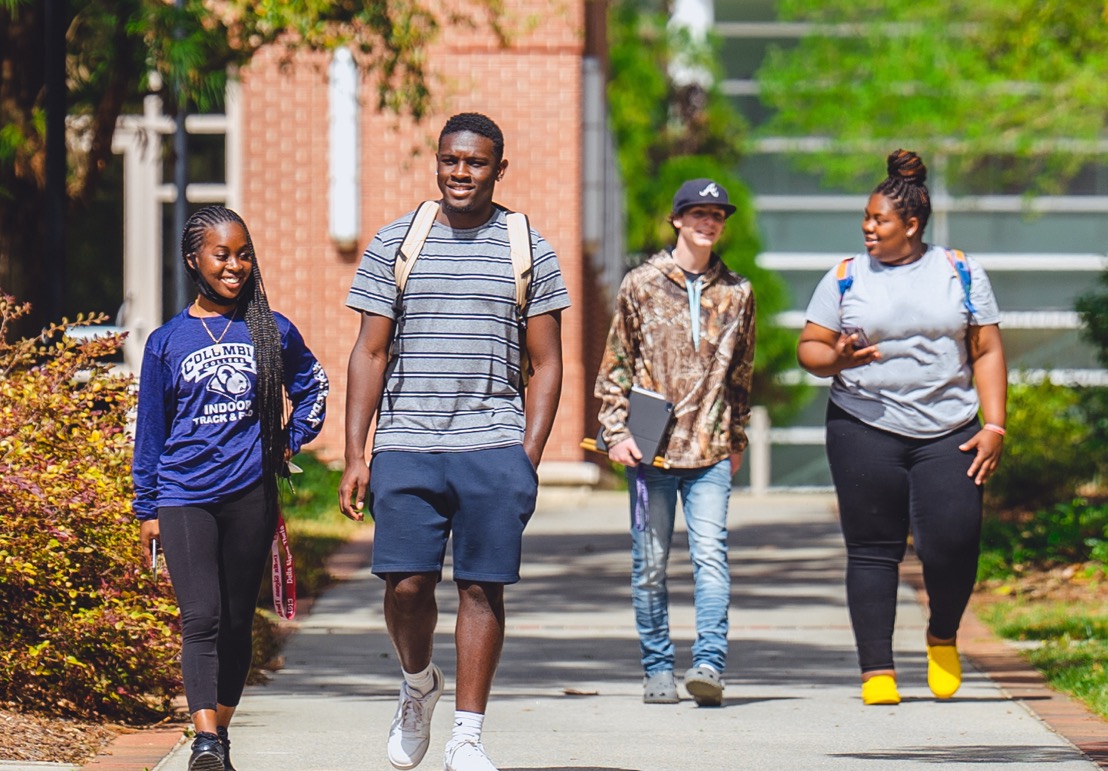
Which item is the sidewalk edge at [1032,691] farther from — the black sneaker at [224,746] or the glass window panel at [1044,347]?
the glass window panel at [1044,347]

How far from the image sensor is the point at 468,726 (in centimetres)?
521

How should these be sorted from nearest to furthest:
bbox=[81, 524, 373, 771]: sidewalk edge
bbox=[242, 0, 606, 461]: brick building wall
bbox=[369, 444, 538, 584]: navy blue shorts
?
bbox=[369, 444, 538, 584]: navy blue shorts, bbox=[81, 524, 373, 771]: sidewalk edge, bbox=[242, 0, 606, 461]: brick building wall

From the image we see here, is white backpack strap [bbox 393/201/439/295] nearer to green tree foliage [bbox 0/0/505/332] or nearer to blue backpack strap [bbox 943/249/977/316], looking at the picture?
blue backpack strap [bbox 943/249/977/316]

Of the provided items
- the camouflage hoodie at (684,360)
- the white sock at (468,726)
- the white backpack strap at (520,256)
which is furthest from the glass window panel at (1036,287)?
the white sock at (468,726)

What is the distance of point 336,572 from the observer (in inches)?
475

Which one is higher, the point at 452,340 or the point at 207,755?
the point at 452,340

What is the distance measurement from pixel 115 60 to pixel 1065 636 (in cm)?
605

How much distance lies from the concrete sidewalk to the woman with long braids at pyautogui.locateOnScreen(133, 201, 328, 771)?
612mm

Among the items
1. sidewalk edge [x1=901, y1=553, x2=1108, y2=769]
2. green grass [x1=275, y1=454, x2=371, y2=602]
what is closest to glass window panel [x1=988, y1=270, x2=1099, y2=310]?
green grass [x1=275, y1=454, x2=371, y2=602]

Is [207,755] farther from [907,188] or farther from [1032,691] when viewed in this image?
[1032,691]

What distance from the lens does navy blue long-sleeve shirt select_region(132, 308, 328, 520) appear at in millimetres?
5406

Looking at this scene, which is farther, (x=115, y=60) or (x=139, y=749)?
(x=115, y=60)

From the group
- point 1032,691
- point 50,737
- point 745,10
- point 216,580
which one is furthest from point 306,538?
point 745,10

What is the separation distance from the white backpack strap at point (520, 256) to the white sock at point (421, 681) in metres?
1.04
